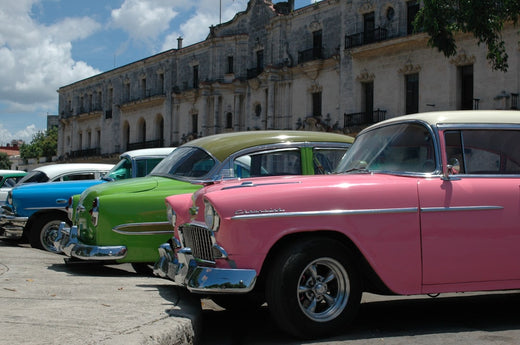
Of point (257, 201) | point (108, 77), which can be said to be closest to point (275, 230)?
A: point (257, 201)

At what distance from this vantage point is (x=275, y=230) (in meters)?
4.52

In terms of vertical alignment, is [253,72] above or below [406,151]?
above

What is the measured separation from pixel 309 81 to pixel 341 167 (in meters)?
26.6

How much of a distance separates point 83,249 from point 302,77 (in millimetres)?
25866

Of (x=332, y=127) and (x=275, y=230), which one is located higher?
(x=332, y=127)

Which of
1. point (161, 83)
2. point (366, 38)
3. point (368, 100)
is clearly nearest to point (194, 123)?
point (161, 83)

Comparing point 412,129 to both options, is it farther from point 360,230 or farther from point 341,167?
point 360,230

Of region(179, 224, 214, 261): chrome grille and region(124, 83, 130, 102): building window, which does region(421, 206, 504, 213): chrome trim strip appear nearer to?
region(179, 224, 214, 261): chrome grille

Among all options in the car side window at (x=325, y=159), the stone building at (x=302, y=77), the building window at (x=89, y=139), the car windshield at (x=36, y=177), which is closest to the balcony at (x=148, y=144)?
the stone building at (x=302, y=77)

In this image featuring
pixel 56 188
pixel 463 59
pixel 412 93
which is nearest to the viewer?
pixel 56 188

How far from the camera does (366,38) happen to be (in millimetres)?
28453

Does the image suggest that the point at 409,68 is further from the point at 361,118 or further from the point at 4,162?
the point at 4,162

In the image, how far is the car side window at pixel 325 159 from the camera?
734 centimetres

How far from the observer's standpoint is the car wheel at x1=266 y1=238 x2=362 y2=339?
4.46 meters
